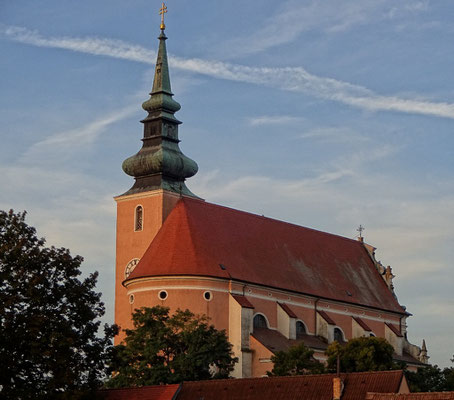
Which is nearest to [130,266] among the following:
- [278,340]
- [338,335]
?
[278,340]

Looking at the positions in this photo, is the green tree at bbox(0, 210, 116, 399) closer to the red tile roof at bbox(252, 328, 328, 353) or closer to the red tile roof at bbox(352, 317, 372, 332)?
the red tile roof at bbox(252, 328, 328, 353)

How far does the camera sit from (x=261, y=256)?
3152 inches

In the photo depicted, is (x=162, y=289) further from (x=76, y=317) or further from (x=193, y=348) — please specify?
(x=76, y=317)

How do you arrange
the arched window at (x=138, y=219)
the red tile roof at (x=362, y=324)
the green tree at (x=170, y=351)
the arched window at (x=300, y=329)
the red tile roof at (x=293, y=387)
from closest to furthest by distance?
1. the red tile roof at (x=293, y=387)
2. the green tree at (x=170, y=351)
3. the arched window at (x=300, y=329)
4. the arched window at (x=138, y=219)
5. the red tile roof at (x=362, y=324)

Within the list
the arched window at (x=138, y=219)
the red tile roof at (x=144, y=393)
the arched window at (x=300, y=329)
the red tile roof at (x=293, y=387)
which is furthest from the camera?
the arched window at (x=138, y=219)

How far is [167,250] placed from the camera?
75.5 metres

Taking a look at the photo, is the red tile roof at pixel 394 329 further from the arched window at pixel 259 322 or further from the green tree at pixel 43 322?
the green tree at pixel 43 322

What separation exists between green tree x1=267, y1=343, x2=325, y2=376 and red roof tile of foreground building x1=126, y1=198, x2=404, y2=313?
9.66 meters

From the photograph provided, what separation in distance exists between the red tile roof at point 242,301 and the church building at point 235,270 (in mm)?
88

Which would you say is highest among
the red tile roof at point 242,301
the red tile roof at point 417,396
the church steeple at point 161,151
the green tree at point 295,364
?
the church steeple at point 161,151

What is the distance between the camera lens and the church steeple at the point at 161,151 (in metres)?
82.2

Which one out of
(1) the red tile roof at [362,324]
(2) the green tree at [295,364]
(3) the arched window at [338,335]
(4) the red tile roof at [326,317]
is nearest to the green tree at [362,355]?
(2) the green tree at [295,364]

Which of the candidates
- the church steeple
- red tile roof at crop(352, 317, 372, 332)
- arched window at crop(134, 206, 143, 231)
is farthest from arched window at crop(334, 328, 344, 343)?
arched window at crop(134, 206, 143, 231)

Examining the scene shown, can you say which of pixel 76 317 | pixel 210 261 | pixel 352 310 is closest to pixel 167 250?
pixel 210 261
